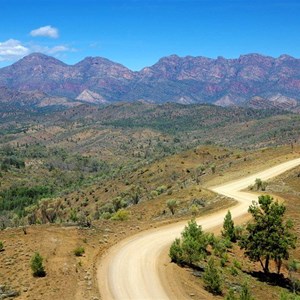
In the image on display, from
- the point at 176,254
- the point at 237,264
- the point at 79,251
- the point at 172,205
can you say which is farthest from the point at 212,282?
the point at 172,205

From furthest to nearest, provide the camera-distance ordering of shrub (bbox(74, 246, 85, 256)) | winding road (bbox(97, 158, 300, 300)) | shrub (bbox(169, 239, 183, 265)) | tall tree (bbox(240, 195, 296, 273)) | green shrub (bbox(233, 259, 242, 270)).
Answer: green shrub (bbox(233, 259, 242, 270))
shrub (bbox(169, 239, 183, 265))
shrub (bbox(74, 246, 85, 256))
tall tree (bbox(240, 195, 296, 273))
winding road (bbox(97, 158, 300, 300))

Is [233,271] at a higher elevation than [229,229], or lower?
lower

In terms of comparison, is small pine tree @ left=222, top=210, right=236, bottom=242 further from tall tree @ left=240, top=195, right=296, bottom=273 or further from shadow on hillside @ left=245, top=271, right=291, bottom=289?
tall tree @ left=240, top=195, right=296, bottom=273

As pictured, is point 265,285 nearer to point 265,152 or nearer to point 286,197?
point 286,197

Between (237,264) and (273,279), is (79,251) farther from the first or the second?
(273,279)

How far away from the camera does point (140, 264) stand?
31.3 m

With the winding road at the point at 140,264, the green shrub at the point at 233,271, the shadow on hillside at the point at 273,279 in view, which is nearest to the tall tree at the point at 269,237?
the green shrub at the point at 233,271

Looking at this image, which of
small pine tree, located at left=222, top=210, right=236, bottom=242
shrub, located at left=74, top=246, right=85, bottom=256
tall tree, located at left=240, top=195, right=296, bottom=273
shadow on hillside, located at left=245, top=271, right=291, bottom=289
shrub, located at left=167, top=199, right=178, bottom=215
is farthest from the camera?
shrub, located at left=167, top=199, right=178, bottom=215

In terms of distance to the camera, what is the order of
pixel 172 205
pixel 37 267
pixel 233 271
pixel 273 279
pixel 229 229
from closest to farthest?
1. pixel 37 267
2. pixel 233 271
3. pixel 273 279
4. pixel 229 229
5. pixel 172 205

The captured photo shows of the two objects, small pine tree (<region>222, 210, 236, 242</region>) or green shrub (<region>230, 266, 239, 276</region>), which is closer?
green shrub (<region>230, 266, 239, 276</region>)

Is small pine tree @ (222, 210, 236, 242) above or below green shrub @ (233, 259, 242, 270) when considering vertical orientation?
above

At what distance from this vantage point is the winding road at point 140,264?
2602 centimetres

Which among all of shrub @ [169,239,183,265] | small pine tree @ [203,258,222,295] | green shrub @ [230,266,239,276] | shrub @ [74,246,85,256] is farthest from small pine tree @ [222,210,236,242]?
shrub @ [74,246,85,256]

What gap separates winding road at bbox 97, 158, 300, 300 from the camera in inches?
1024
